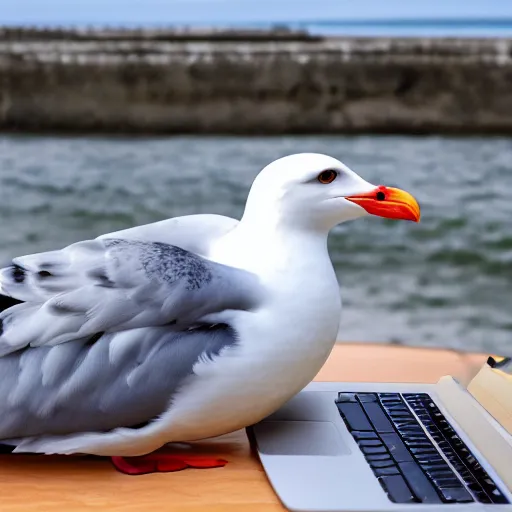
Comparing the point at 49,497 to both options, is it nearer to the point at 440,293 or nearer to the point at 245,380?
the point at 245,380

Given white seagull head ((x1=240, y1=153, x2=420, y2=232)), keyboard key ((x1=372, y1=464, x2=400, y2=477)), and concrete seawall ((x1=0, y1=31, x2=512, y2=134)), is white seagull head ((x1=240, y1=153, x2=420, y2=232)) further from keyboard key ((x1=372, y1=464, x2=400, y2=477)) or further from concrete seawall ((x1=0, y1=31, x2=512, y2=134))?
concrete seawall ((x1=0, y1=31, x2=512, y2=134))

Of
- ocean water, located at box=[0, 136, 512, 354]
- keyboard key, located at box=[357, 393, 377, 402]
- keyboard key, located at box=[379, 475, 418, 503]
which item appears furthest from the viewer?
ocean water, located at box=[0, 136, 512, 354]

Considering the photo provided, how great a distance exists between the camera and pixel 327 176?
55 cm

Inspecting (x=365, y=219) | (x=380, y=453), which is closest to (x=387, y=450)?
(x=380, y=453)

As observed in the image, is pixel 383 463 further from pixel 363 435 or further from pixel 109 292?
pixel 109 292

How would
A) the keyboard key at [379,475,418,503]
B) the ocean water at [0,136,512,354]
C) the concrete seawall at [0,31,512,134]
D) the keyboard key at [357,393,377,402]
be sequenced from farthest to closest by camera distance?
the concrete seawall at [0,31,512,134]
the ocean water at [0,136,512,354]
the keyboard key at [357,393,377,402]
the keyboard key at [379,475,418,503]

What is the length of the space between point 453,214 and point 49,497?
1868 mm

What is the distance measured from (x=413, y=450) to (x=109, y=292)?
0.68 feet

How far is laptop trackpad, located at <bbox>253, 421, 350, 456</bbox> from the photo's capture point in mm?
550

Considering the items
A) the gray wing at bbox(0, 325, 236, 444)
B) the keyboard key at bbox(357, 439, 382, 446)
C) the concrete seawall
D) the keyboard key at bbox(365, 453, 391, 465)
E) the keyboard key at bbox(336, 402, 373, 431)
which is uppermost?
the gray wing at bbox(0, 325, 236, 444)

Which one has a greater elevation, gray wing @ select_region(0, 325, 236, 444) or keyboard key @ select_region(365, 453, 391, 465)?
gray wing @ select_region(0, 325, 236, 444)

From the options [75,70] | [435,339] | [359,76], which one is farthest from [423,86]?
[435,339]

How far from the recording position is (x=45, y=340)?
0.51 metres

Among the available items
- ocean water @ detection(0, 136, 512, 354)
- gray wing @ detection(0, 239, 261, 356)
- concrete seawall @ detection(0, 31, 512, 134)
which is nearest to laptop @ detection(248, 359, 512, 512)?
gray wing @ detection(0, 239, 261, 356)
